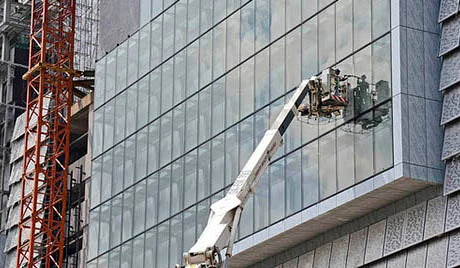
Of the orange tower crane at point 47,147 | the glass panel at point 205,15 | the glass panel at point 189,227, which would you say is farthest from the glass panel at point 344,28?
the orange tower crane at point 47,147

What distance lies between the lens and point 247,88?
2579 inches

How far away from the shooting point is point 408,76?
180ft

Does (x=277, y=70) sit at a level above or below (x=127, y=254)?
above

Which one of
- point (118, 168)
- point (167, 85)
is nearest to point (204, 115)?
point (167, 85)

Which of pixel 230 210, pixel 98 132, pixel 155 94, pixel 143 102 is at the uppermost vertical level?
pixel 98 132

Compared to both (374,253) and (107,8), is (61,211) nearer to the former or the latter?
(107,8)

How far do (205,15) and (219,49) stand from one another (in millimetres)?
2985

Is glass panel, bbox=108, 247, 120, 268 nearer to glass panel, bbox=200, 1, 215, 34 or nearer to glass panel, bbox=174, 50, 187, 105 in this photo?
glass panel, bbox=174, 50, 187, 105

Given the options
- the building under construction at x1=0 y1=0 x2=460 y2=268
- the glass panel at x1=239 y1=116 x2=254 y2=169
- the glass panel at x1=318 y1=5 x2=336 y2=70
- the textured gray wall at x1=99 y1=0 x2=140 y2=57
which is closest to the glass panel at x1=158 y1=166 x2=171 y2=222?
the building under construction at x1=0 y1=0 x2=460 y2=268

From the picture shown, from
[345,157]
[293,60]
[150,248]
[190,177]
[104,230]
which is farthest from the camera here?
[104,230]

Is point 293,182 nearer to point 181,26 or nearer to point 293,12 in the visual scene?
point 293,12

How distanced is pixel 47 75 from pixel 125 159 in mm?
24036

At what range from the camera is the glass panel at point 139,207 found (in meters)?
73.6

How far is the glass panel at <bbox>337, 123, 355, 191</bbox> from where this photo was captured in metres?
56.6
